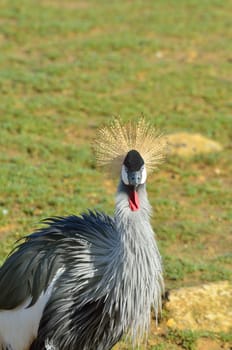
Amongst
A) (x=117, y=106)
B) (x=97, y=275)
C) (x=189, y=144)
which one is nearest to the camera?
(x=97, y=275)

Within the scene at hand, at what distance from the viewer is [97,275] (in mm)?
3590

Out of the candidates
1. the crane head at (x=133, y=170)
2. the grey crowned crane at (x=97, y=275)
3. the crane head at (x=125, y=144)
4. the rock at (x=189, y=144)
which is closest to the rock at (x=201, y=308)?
the grey crowned crane at (x=97, y=275)

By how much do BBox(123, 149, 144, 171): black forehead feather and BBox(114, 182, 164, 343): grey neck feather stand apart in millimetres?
107

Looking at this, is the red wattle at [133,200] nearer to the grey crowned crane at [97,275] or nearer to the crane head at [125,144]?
the grey crowned crane at [97,275]

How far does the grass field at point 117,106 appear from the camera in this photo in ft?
18.0

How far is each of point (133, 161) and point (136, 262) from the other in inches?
16.9

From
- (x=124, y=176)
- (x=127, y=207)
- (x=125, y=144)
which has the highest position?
(x=125, y=144)

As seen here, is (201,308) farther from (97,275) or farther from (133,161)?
(133,161)

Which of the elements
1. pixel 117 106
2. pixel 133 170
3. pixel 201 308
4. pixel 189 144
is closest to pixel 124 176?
pixel 133 170

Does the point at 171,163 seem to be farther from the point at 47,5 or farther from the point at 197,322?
the point at 47,5

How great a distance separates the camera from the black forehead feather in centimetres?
340

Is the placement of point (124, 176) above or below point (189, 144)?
below

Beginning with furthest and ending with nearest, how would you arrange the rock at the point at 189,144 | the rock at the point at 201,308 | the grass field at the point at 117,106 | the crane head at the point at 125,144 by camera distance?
the rock at the point at 189,144
the grass field at the point at 117,106
the rock at the point at 201,308
the crane head at the point at 125,144

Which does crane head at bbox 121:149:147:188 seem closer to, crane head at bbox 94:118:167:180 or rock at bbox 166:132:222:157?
crane head at bbox 94:118:167:180
